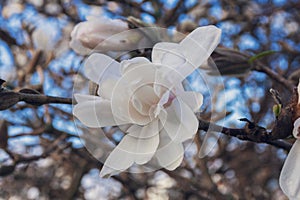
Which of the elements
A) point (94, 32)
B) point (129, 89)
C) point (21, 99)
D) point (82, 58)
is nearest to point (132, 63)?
point (129, 89)

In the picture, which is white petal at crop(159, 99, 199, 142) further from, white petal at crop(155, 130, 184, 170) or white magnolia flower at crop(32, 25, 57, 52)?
white magnolia flower at crop(32, 25, 57, 52)

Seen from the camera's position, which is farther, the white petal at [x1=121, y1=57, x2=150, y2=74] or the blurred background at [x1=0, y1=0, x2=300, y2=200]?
the blurred background at [x1=0, y1=0, x2=300, y2=200]

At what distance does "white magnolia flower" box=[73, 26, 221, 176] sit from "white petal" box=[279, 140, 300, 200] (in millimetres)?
116

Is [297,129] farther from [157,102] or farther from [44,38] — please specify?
[44,38]

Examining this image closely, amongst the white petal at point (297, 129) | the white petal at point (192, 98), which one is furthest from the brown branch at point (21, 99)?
the white petal at point (297, 129)

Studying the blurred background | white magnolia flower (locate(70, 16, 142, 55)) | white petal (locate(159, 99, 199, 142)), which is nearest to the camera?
white petal (locate(159, 99, 199, 142))

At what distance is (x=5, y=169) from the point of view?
98 centimetres

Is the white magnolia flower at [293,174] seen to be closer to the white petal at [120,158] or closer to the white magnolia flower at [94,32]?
the white petal at [120,158]

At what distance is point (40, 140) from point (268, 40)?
0.95 metres

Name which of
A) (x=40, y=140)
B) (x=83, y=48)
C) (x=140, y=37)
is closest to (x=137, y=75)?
(x=140, y=37)

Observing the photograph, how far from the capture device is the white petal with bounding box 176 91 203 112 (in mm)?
477

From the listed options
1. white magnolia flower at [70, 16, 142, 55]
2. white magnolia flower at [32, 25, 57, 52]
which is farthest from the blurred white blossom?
white magnolia flower at [70, 16, 142, 55]

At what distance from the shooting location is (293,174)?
50cm

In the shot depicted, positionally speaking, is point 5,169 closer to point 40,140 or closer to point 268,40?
point 40,140
